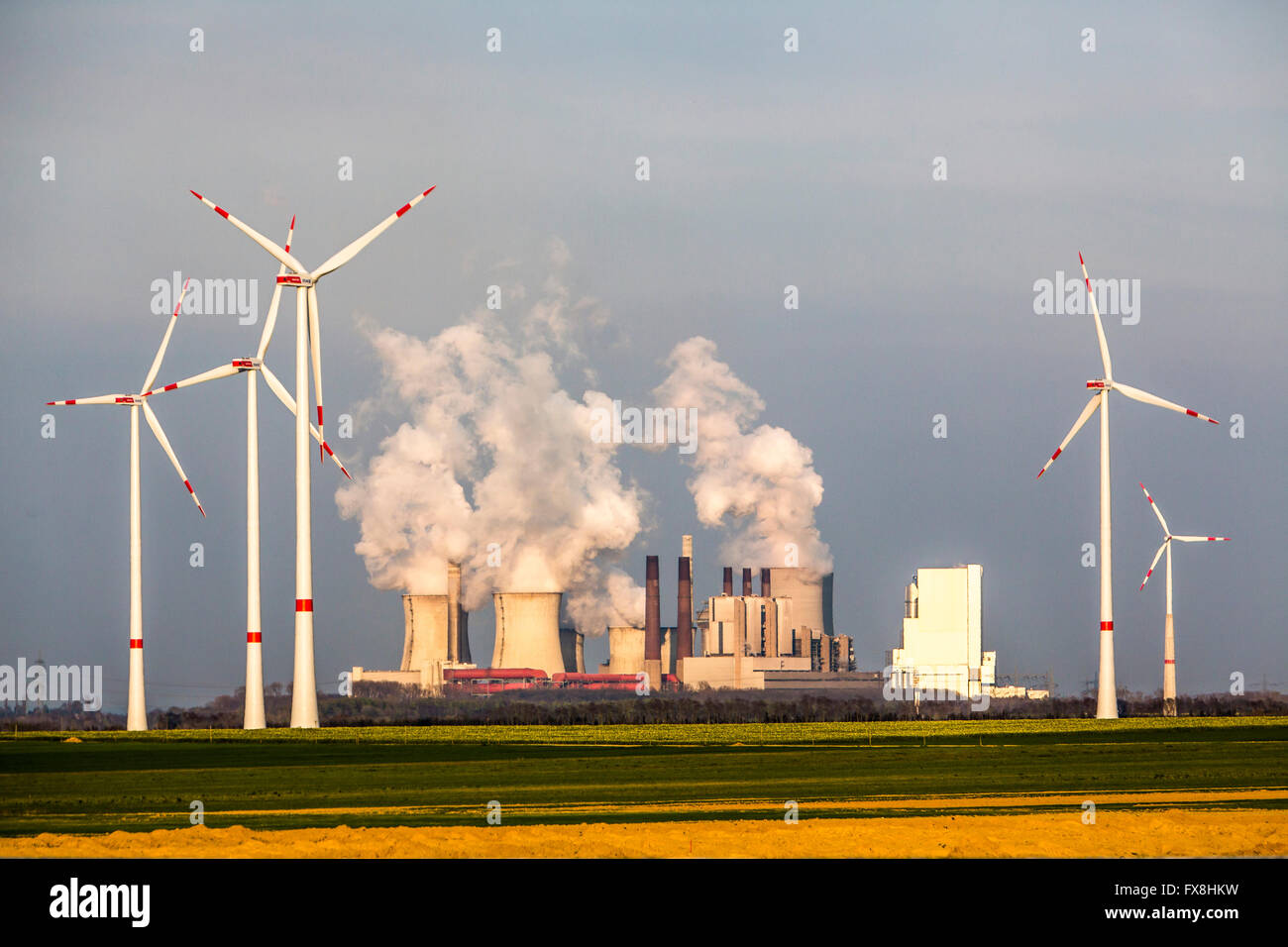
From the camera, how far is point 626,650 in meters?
158

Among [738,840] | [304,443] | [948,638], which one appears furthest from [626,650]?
[738,840]

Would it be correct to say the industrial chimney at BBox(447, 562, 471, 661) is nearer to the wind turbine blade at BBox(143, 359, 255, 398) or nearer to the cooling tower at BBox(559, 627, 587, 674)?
the cooling tower at BBox(559, 627, 587, 674)

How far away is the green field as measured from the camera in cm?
3816

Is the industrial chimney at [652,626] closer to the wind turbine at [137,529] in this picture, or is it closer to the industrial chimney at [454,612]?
the industrial chimney at [454,612]

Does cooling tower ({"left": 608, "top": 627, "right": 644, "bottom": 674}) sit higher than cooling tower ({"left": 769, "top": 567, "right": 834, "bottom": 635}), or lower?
lower

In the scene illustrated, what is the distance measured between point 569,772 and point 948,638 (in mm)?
96411

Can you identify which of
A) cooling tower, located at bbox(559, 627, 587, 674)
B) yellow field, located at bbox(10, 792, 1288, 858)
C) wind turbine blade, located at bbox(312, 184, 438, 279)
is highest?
wind turbine blade, located at bbox(312, 184, 438, 279)

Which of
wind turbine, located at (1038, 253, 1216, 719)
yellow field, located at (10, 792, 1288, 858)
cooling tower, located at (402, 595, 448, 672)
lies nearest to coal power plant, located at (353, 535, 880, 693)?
cooling tower, located at (402, 595, 448, 672)

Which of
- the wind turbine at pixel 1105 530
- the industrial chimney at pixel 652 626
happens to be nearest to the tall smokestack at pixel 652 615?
the industrial chimney at pixel 652 626

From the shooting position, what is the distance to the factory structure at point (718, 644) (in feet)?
474

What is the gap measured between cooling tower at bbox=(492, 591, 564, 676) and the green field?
59633mm

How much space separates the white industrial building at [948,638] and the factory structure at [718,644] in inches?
3.4

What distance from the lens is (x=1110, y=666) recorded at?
102 meters

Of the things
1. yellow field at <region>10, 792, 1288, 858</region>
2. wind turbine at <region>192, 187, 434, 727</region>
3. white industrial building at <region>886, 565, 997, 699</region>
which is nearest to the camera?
yellow field at <region>10, 792, 1288, 858</region>
